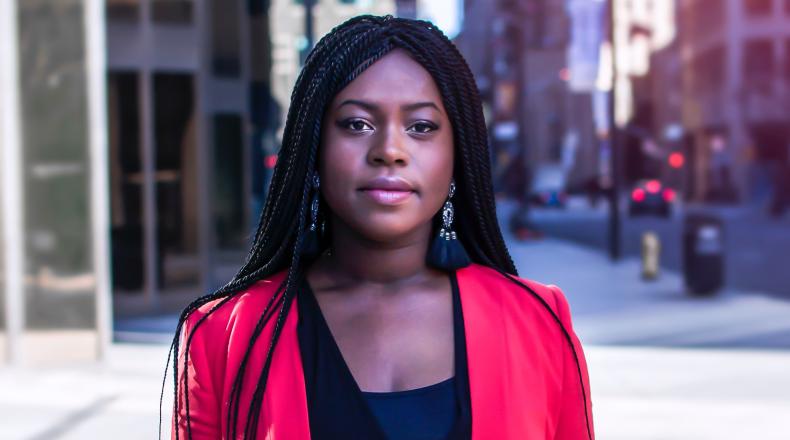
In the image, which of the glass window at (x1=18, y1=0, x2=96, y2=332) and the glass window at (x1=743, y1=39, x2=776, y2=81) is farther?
the glass window at (x1=743, y1=39, x2=776, y2=81)

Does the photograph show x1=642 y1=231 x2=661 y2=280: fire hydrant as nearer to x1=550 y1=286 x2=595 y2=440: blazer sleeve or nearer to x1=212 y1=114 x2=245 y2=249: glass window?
x1=212 y1=114 x2=245 y2=249: glass window

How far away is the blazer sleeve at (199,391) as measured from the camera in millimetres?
1821

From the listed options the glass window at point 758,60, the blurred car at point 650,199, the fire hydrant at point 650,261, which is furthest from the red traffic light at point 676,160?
the fire hydrant at point 650,261

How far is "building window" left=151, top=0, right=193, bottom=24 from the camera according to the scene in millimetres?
10984

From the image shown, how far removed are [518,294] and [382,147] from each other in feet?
1.20

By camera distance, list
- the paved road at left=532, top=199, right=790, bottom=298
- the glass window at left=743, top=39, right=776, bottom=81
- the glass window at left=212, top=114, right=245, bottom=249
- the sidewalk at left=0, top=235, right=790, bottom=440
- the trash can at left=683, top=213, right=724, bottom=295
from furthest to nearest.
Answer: the glass window at left=743, top=39, right=776, bottom=81 < the paved road at left=532, top=199, right=790, bottom=298 < the trash can at left=683, top=213, right=724, bottom=295 < the glass window at left=212, top=114, right=245, bottom=249 < the sidewalk at left=0, top=235, right=790, bottom=440

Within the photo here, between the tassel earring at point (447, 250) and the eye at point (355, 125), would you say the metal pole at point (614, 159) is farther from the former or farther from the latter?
the eye at point (355, 125)

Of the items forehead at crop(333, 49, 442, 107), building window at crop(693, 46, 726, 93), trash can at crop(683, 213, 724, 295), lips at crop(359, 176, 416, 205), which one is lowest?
trash can at crop(683, 213, 724, 295)

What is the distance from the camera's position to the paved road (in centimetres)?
1509

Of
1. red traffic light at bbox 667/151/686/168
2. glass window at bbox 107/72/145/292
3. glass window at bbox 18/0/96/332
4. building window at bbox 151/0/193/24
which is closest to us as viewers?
glass window at bbox 18/0/96/332

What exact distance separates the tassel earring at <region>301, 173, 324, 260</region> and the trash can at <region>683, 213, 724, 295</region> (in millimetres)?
11071

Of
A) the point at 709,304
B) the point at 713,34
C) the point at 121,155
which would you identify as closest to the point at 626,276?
the point at 709,304

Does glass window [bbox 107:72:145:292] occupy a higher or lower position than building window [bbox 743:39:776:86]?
lower

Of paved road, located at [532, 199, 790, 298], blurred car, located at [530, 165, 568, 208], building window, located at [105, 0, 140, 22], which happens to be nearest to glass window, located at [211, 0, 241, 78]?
building window, located at [105, 0, 140, 22]
